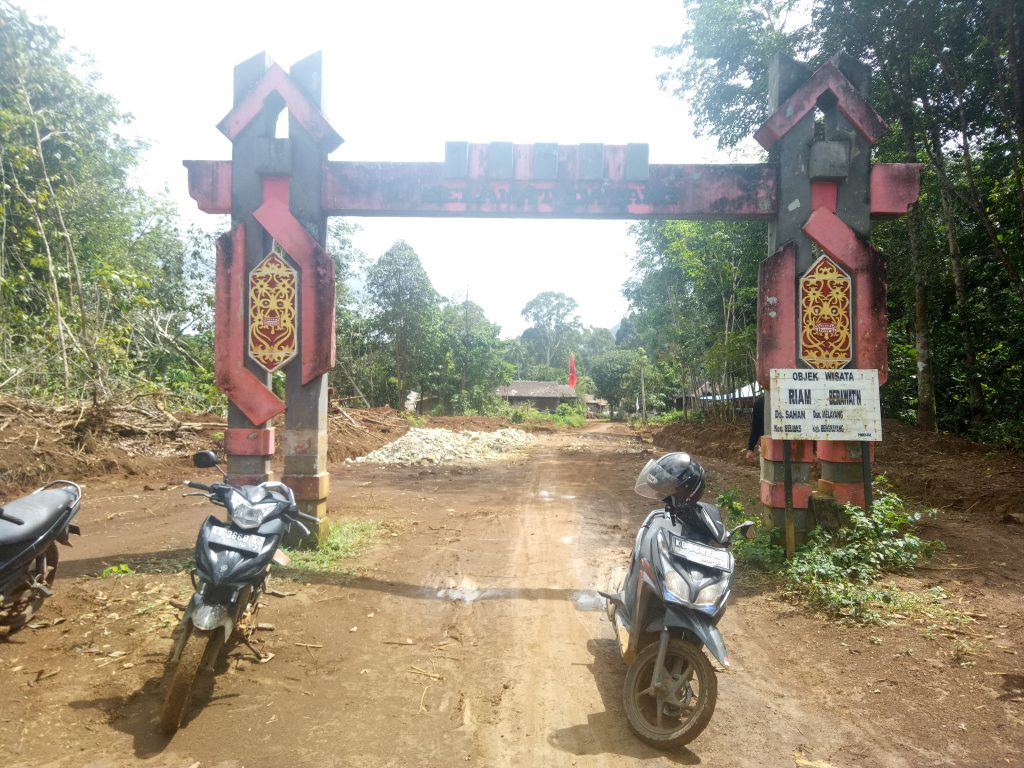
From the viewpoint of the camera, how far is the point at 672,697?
3.16m

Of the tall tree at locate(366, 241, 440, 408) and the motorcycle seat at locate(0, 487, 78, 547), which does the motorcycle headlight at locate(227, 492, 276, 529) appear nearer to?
the motorcycle seat at locate(0, 487, 78, 547)

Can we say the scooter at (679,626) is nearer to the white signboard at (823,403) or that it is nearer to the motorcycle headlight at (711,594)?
the motorcycle headlight at (711,594)

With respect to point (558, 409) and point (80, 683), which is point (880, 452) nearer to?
point (80, 683)

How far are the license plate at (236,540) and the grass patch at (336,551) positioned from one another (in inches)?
86.3

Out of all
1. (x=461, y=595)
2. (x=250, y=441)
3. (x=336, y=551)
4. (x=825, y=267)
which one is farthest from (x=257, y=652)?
(x=825, y=267)

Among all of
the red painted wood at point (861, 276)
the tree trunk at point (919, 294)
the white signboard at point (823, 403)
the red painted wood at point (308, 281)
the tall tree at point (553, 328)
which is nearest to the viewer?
the white signboard at point (823, 403)

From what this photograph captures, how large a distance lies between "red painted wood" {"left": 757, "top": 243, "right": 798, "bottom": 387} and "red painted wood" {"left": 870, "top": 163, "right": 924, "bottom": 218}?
3.06ft

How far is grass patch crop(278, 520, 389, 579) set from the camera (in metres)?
5.75

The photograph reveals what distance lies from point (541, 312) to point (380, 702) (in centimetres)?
7206

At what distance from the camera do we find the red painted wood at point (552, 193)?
643 centimetres

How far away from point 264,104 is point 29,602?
4768 millimetres

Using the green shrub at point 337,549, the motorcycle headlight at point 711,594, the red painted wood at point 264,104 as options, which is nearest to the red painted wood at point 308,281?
the red painted wood at point 264,104

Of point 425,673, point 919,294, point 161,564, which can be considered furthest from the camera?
point 919,294

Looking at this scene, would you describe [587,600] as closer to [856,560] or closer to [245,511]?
[856,560]
